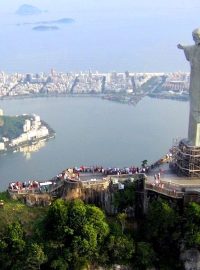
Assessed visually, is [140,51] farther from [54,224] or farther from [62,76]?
[54,224]

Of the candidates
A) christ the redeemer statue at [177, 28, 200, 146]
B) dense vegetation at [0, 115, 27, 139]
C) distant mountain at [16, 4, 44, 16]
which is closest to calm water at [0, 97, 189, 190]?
dense vegetation at [0, 115, 27, 139]

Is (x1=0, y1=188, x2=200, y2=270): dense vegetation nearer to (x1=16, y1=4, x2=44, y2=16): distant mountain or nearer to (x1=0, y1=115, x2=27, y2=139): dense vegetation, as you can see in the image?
(x1=0, y1=115, x2=27, y2=139): dense vegetation

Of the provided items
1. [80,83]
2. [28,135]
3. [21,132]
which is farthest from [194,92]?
[80,83]

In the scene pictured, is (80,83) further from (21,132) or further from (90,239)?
(90,239)

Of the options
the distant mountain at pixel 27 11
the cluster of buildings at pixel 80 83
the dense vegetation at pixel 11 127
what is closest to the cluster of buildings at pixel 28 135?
the dense vegetation at pixel 11 127

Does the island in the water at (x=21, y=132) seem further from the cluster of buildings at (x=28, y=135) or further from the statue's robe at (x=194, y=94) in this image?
the statue's robe at (x=194, y=94)
